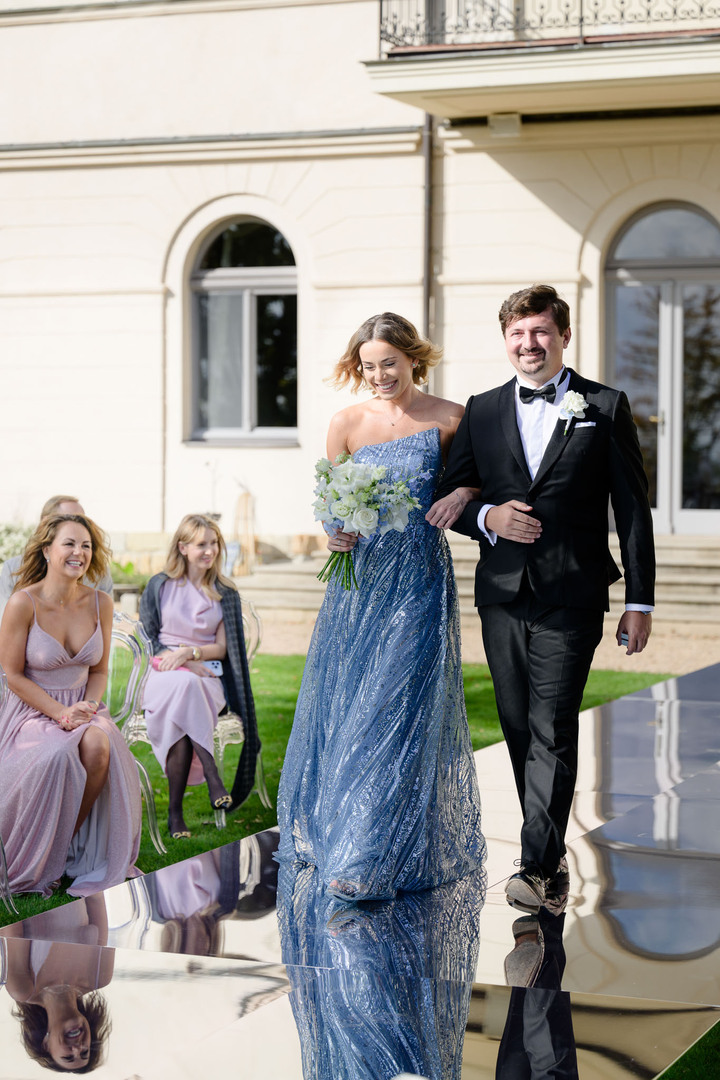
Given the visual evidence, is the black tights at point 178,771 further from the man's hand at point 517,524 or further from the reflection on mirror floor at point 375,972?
the man's hand at point 517,524

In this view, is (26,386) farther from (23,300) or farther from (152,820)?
(152,820)

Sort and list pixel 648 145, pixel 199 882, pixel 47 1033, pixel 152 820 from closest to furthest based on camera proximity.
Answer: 1. pixel 47 1033
2. pixel 199 882
3. pixel 152 820
4. pixel 648 145

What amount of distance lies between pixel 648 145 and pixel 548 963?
11631 millimetres

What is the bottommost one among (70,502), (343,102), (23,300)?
(70,502)

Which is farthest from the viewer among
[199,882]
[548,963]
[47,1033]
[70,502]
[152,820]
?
[70,502]

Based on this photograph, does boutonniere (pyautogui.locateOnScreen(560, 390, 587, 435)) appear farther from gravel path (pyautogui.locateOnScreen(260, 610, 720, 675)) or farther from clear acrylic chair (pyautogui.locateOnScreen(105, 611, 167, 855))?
gravel path (pyautogui.locateOnScreen(260, 610, 720, 675))

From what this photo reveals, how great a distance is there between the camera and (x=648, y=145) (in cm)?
1383

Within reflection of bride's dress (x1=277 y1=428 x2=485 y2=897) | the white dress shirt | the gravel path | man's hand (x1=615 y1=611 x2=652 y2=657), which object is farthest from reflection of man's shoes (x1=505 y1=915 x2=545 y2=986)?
the gravel path

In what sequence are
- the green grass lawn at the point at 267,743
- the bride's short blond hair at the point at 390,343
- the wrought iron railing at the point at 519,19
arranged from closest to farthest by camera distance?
the bride's short blond hair at the point at 390,343 → the green grass lawn at the point at 267,743 → the wrought iron railing at the point at 519,19

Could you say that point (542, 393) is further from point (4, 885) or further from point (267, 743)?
point (267, 743)

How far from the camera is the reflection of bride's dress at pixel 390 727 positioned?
14.4 ft

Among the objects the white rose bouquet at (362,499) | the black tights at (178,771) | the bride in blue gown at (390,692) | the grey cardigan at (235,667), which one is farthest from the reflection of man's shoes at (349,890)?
the grey cardigan at (235,667)

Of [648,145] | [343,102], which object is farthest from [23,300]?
[648,145]

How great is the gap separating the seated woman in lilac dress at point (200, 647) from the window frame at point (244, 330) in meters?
8.97
